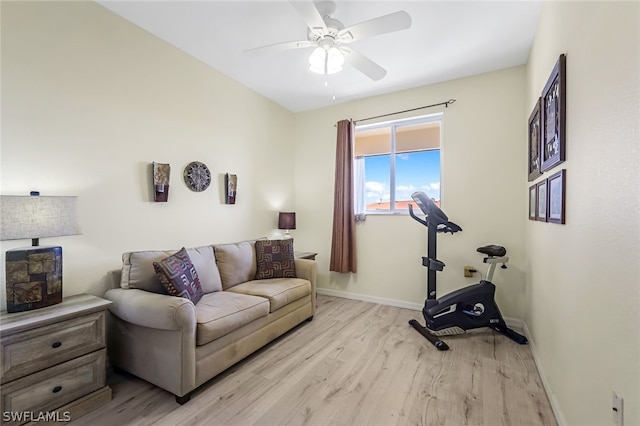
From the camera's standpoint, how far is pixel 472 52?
2760mm

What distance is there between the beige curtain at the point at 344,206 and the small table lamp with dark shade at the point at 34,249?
2821 mm

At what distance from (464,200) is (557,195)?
157 centimetres

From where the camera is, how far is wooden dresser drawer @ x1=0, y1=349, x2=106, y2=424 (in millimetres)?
1442

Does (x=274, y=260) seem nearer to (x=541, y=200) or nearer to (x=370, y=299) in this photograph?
(x=370, y=299)

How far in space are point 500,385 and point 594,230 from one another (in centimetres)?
139

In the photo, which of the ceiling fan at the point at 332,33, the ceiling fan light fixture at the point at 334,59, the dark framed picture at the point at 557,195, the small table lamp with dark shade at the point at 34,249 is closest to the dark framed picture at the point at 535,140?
the dark framed picture at the point at 557,195

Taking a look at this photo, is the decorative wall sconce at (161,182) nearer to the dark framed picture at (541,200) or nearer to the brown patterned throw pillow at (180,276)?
the brown patterned throw pillow at (180,276)

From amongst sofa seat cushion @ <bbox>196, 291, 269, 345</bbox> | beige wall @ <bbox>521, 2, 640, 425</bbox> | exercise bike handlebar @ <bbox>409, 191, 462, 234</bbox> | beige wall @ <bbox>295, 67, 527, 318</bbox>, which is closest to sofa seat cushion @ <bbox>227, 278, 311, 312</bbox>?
sofa seat cushion @ <bbox>196, 291, 269, 345</bbox>

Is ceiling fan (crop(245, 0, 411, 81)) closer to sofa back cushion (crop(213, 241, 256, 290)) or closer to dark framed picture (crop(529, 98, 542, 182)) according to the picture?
dark framed picture (crop(529, 98, 542, 182))

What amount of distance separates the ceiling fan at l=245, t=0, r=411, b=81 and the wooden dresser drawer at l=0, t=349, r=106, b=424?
2436 mm

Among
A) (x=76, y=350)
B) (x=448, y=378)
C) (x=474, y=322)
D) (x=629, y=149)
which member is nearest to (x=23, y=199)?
(x=76, y=350)

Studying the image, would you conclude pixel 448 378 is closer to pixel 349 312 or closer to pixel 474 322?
pixel 474 322

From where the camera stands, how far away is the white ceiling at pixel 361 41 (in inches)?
85.7

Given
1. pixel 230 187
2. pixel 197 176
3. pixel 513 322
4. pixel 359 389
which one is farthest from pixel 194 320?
pixel 513 322
